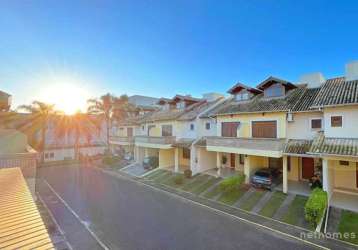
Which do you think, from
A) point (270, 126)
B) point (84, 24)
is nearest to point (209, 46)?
point (270, 126)

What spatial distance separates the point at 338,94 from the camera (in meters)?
16.1

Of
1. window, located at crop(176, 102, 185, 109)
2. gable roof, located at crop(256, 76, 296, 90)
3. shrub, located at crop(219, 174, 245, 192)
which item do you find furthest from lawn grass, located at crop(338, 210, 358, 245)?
window, located at crop(176, 102, 185, 109)

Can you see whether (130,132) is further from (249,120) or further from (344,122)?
(344,122)

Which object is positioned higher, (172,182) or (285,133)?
(285,133)

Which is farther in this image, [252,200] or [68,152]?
[68,152]

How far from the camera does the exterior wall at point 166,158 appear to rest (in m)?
29.6

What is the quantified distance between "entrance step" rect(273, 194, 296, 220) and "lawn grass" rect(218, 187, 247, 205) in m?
3.43

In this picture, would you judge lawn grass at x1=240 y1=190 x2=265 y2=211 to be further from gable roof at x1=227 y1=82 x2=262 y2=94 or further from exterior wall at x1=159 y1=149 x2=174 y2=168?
exterior wall at x1=159 y1=149 x2=174 y2=168

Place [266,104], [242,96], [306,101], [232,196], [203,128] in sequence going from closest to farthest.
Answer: [232,196] < [306,101] < [266,104] < [242,96] < [203,128]

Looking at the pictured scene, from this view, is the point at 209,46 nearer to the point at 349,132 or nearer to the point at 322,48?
the point at 322,48

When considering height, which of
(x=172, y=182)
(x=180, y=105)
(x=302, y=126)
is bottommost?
(x=172, y=182)

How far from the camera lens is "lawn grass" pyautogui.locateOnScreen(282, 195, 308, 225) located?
45.7ft

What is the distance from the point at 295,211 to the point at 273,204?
1605mm

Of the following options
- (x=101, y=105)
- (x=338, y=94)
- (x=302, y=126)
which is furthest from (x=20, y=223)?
(x=101, y=105)
